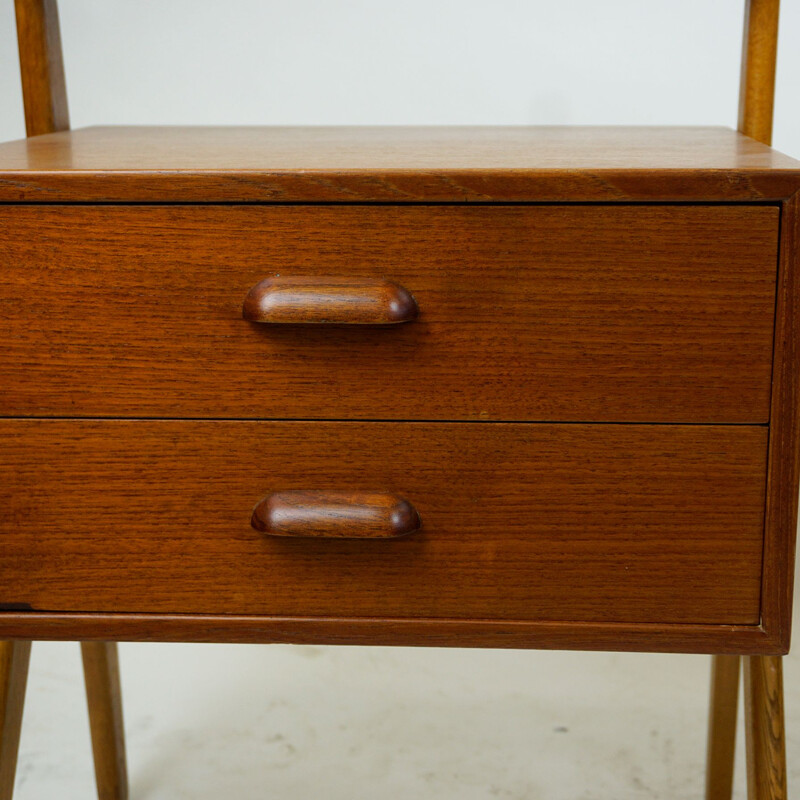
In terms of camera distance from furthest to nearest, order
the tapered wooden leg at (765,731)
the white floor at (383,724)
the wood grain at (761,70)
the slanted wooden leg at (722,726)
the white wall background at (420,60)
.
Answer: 1. the white wall background at (420,60)
2. the white floor at (383,724)
3. the slanted wooden leg at (722,726)
4. the wood grain at (761,70)
5. the tapered wooden leg at (765,731)

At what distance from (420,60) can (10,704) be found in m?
0.83

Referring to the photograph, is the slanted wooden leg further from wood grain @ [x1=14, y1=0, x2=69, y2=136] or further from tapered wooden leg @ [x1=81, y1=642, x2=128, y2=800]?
wood grain @ [x1=14, y1=0, x2=69, y2=136]

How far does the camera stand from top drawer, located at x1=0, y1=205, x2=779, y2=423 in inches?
25.3

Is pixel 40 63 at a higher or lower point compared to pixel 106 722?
higher

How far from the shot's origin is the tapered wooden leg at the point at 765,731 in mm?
785

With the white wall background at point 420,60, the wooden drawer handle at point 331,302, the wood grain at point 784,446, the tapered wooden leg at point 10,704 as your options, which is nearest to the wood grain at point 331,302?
the wooden drawer handle at point 331,302

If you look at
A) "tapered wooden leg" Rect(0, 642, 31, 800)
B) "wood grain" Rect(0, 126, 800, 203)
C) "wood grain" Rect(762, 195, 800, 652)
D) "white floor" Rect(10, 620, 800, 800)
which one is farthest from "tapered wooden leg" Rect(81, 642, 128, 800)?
"wood grain" Rect(762, 195, 800, 652)

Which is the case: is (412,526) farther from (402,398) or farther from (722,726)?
(722,726)

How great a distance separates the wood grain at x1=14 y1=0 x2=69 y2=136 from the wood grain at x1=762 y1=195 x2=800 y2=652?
0.64m

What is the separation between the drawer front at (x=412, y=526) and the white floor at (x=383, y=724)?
1.67 feet

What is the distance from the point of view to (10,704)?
34.0 inches

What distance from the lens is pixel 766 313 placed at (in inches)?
25.5

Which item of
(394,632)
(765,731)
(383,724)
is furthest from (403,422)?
(383,724)

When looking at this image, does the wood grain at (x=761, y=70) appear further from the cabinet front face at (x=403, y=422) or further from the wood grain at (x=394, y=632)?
the wood grain at (x=394, y=632)
